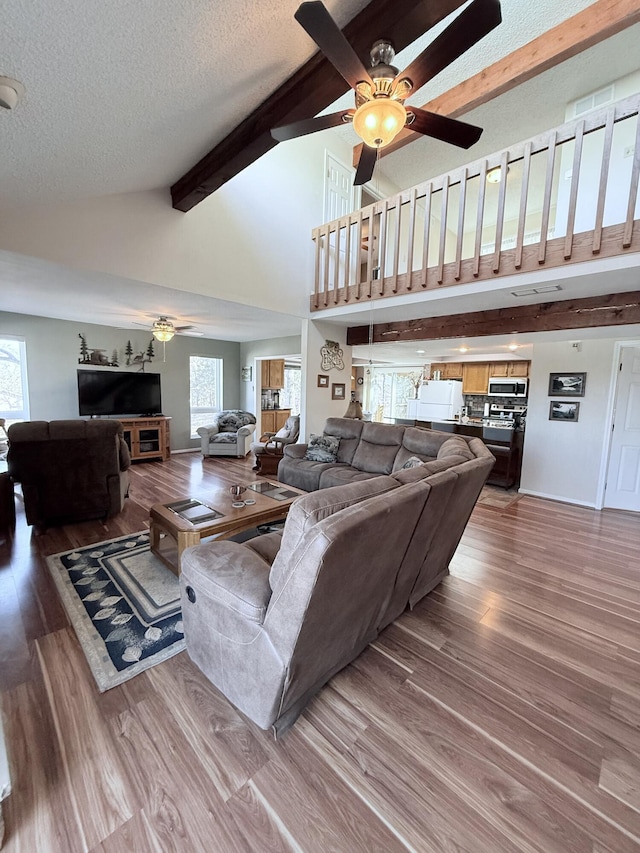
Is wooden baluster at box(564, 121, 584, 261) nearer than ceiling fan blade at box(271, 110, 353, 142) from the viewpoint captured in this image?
No

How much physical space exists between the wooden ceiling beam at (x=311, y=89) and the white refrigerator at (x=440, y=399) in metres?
6.21

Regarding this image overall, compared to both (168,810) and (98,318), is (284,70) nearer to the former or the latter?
(168,810)

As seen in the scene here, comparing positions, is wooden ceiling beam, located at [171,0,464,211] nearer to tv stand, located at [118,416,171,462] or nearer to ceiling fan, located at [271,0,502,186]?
ceiling fan, located at [271,0,502,186]

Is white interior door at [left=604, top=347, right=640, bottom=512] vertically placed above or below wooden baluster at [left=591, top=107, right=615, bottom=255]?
below

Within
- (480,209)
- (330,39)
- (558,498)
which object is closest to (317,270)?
(480,209)

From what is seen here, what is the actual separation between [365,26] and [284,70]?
18.1 inches

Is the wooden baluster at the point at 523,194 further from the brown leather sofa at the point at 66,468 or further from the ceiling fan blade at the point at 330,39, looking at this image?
the brown leather sofa at the point at 66,468

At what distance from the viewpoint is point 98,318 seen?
5.31 metres

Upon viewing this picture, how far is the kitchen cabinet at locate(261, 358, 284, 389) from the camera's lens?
7551mm

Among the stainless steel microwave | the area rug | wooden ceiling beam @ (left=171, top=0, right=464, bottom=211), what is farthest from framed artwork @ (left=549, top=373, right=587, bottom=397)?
the area rug

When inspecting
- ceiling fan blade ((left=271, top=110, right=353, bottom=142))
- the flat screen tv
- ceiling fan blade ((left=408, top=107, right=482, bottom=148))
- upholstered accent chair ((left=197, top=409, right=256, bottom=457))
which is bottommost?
upholstered accent chair ((left=197, top=409, right=256, bottom=457))

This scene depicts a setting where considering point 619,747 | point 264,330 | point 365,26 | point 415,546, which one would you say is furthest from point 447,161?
point 619,747

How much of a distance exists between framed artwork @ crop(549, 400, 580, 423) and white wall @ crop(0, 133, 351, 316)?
12.1ft

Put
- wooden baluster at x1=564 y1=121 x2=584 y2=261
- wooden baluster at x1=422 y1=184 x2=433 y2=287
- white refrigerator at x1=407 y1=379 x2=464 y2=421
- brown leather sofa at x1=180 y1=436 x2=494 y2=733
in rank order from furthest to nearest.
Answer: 1. white refrigerator at x1=407 y1=379 x2=464 y2=421
2. wooden baluster at x1=422 y1=184 x2=433 y2=287
3. wooden baluster at x1=564 y1=121 x2=584 y2=261
4. brown leather sofa at x1=180 y1=436 x2=494 y2=733
